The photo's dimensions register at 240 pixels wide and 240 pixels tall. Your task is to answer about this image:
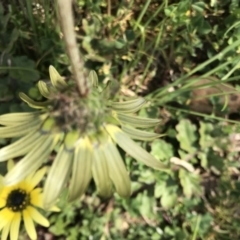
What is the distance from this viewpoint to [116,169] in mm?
921

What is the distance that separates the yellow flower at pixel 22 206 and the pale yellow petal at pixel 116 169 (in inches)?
22.0

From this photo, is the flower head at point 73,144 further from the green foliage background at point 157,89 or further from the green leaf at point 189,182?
the green leaf at point 189,182

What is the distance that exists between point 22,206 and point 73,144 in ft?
2.12

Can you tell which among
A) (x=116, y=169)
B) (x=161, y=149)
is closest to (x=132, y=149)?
(x=116, y=169)

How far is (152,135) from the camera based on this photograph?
103cm

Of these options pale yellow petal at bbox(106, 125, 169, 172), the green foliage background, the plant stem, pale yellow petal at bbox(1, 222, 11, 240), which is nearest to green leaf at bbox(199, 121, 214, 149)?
the green foliage background

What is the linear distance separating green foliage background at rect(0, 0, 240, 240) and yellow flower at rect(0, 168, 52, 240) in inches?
6.5

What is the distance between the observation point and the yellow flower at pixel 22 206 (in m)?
1.43

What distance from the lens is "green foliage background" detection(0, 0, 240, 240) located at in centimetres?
167

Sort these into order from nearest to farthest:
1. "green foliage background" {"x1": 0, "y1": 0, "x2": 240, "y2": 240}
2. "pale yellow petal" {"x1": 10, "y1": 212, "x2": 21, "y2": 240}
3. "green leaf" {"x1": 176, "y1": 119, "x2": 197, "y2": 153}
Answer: "pale yellow petal" {"x1": 10, "y1": 212, "x2": 21, "y2": 240}
"green foliage background" {"x1": 0, "y1": 0, "x2": 240, "y2": 240}
"green leaf" {"x1": 176, "y1": 119, "x2": 197, "y2": 153}

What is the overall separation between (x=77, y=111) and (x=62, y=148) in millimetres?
102

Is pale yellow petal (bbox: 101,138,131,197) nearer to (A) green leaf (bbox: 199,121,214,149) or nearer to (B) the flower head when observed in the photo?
(B) the flower head

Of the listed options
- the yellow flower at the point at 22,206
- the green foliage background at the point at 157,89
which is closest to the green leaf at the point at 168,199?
the green foliage background at the point at 157,89

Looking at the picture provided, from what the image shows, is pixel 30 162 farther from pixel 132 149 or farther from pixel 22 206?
pixel 22 206
